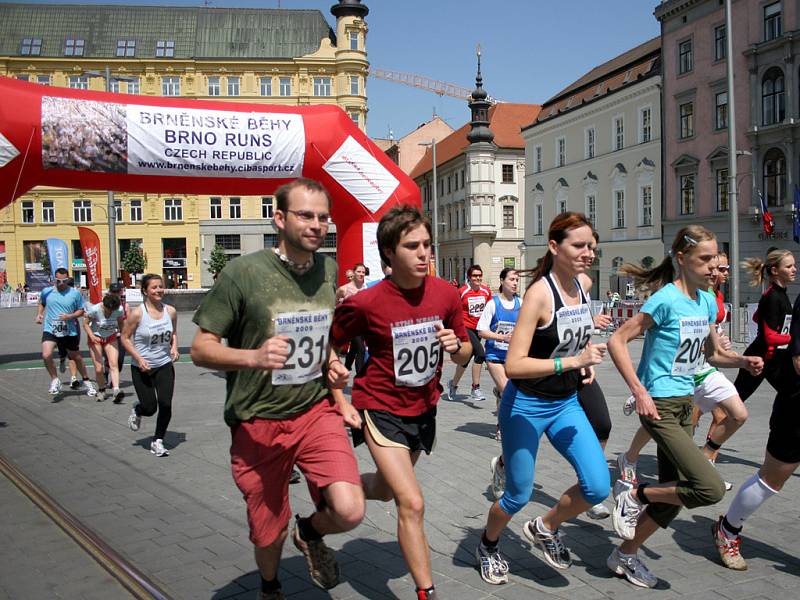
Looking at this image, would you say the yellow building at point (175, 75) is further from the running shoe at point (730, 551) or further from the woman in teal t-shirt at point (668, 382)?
the running shoe at point (730, 551)

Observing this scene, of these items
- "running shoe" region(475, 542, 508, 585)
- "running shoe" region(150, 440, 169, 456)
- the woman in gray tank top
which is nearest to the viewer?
"running shoe" region(475, 542, 508, 585)

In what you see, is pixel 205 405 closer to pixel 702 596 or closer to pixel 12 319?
pixel 702 596

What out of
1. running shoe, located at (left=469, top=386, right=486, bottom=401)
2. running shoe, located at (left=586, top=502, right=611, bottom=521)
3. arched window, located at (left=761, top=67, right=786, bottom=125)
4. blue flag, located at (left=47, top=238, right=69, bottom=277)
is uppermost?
arched window, located at (left=761, top=67, right=786, bottom=125)

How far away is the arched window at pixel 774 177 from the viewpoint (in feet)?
105

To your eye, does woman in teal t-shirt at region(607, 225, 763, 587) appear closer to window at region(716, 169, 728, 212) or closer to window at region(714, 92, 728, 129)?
window at region(716, 169, 728, 212)

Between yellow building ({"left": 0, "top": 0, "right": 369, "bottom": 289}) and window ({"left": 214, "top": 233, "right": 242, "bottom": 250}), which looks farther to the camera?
window ({"left": 214, "top": 233, "right": 242, "bottom": 250})

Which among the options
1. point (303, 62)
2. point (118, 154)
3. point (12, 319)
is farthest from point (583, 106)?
point (118, 154)

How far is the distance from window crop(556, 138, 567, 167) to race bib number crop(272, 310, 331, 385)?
47734 mm

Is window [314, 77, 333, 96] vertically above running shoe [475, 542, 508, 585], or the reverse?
window [314, 77, 333, 96]

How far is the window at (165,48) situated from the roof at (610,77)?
29.7 meters

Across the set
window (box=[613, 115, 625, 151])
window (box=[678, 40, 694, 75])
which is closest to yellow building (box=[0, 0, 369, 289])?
window (box=[613, 115, 625, 151])

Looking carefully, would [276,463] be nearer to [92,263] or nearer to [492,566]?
[492,566]

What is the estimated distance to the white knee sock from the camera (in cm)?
427

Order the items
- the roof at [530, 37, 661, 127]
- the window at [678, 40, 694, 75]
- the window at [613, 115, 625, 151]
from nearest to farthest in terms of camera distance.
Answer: the window at [678, 40, 694, 75] → the roof at [530, 37, 661, 127] → the window at [613, 115, 625, 151]
